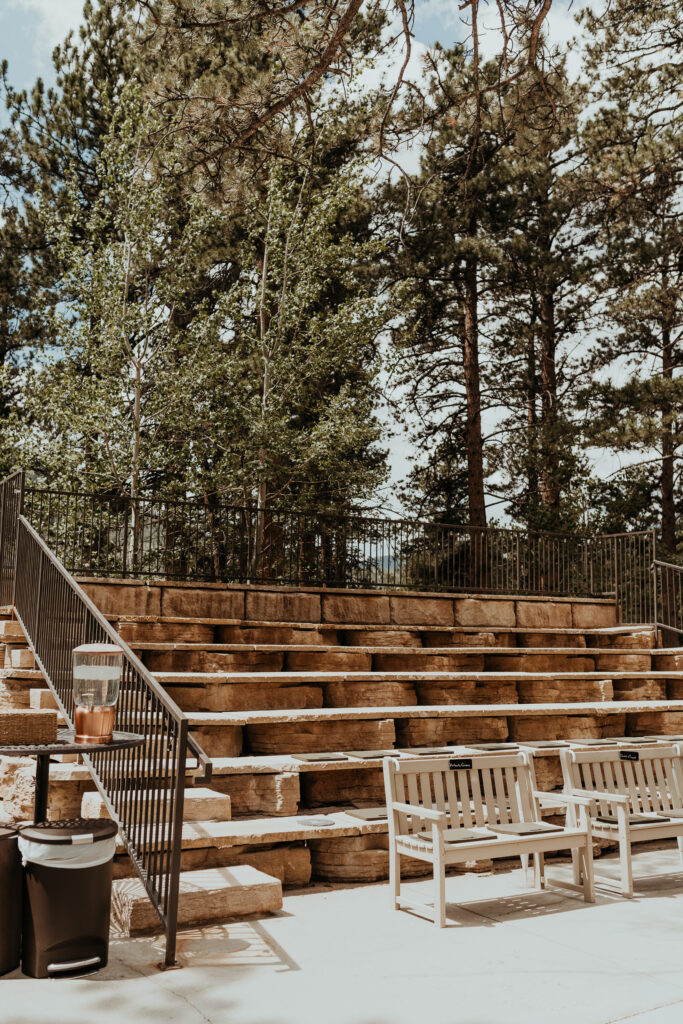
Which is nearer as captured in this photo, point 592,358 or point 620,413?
point 620,413

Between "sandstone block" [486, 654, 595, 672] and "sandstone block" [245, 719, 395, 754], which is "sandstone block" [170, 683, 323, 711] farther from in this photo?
"sandstone block" [486, 654, 595, 672]

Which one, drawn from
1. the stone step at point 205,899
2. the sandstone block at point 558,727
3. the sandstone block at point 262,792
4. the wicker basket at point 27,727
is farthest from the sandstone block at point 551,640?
the wicker basket at point 27,727

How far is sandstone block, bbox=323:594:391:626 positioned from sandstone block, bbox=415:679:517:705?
8.26ft

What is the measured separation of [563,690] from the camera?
9766 millimetres

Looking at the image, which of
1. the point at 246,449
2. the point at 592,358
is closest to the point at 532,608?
the point at 246,449

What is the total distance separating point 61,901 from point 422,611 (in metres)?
8.25

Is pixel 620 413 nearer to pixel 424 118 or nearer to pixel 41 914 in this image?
pixel 424 118

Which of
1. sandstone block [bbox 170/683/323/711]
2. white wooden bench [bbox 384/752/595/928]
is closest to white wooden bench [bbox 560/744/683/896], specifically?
white wooden bench [bbox 384/752/595/928]

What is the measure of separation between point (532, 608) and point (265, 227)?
9817mm

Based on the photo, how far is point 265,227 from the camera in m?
18.0

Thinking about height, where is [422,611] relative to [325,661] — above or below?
above

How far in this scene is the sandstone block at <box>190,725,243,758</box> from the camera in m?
6.85

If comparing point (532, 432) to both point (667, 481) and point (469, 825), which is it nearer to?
point (667, 481)

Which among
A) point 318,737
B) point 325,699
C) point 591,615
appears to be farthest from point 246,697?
point 591,615
